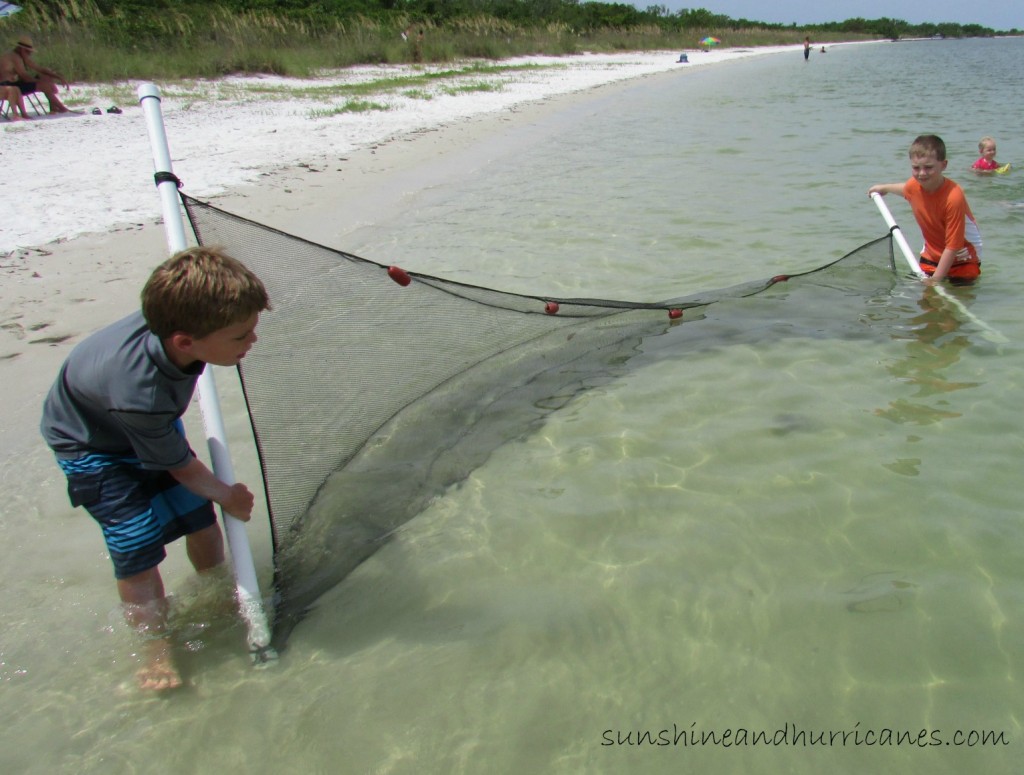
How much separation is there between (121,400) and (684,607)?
82.4 inches

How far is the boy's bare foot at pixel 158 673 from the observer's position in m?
2.57

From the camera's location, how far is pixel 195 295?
2213 millimetres

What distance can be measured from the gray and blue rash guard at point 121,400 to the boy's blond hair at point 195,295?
4.9 inches

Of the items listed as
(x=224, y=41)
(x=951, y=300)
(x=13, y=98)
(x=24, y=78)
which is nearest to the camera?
(x=951, y=300)

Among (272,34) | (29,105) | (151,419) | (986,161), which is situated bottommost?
(986,161)

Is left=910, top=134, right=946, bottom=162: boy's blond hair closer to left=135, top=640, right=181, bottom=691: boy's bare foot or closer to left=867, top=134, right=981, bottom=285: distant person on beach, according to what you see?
left=867, top=134, right=981, bottom=285: distant person on beach

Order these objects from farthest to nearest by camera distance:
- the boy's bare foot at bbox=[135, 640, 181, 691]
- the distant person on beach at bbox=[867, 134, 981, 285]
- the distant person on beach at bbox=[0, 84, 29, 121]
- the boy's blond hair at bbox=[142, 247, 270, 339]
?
the distant person on beach at bbox=[0, 84, 29, 121]
the distant person on beach at bbox=[867, 134, 981, 285]
the boy's bare foot at bbox=[135, 640, 181, 691]
the boy's blond hair at bbox=[142, 247, 270, 339]

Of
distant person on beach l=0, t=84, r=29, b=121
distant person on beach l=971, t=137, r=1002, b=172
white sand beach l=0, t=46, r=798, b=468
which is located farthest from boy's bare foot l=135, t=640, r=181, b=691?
distant person on beach l=0, t=84, r=29, b=121

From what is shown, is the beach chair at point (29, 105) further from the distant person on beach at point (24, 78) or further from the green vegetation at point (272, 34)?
the green vegetation at point (272, 34)

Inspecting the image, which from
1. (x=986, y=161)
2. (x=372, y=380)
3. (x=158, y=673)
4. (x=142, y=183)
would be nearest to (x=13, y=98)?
(x=142, y=183)

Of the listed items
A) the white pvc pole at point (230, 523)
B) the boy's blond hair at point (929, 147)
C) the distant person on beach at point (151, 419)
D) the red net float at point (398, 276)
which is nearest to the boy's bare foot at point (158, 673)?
the distant person on beach at point (151, 419)

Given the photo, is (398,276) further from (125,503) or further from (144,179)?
(144,179)

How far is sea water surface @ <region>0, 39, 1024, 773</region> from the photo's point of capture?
2402 mm

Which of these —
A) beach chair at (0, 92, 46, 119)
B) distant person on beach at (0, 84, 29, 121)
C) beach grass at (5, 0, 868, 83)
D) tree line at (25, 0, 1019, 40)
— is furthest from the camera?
tree line at (25, 0, 1019, 40)
